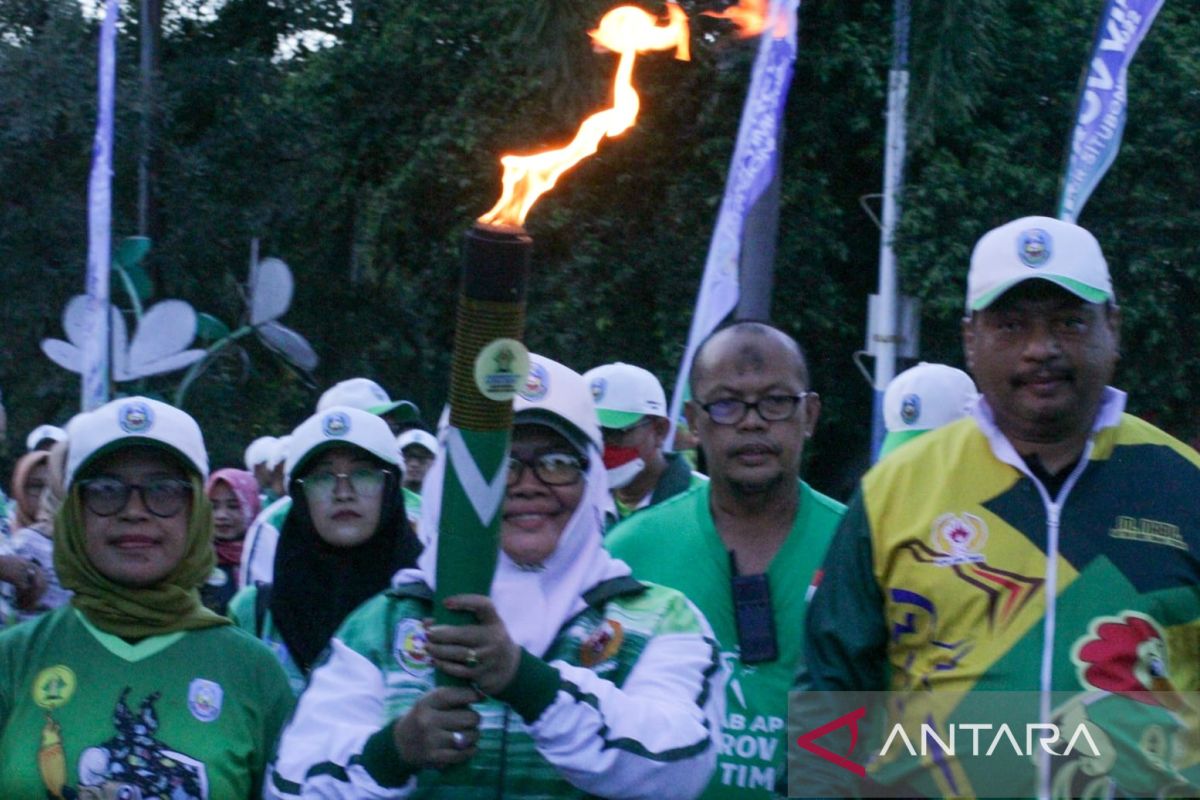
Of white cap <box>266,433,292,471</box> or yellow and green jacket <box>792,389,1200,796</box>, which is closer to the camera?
yellow and green jacket <box>792,389,1200,796</box>

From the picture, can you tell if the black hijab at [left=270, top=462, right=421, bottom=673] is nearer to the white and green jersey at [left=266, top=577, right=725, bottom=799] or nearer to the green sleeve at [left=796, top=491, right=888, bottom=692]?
the white and green jersey at [left=266, top=577, right=725, bottom=799]

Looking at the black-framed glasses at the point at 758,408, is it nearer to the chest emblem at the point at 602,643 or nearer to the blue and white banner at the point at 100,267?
the chest emblem at the point at 602,643

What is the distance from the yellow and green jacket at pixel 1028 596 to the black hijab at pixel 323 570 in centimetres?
193

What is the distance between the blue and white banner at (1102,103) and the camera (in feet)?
35.1

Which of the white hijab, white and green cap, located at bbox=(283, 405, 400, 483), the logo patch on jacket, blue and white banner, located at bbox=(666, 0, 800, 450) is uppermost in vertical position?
blue and white banner, located at bbox=(666, 0, 800, 450)

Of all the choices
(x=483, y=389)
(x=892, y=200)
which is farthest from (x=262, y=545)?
(x=892, y=200)

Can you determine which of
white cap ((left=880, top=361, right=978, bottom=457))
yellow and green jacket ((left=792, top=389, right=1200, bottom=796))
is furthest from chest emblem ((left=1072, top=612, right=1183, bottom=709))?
white cap ((left=880, top=361, right=978, bottom=457))

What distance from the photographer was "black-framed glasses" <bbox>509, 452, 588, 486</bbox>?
363cm

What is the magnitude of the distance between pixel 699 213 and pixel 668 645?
1522cm

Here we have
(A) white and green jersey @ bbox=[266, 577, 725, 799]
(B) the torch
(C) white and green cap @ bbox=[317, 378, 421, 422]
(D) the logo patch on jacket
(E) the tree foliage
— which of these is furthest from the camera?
(E) the tree foliage

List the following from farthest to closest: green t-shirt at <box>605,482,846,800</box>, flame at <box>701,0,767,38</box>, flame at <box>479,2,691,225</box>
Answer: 1. flame at <box>701,0,767,38</box>
2. green t-shirt at <box>605,482,846,800</box>
3. flame at <box>479,2,691,225</box>

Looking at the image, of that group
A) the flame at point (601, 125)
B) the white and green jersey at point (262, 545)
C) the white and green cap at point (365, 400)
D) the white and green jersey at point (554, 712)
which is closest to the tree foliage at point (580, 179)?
the white and green cap at point (365, 400)

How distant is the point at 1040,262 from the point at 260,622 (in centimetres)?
279

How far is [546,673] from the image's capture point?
3217 millimetres
